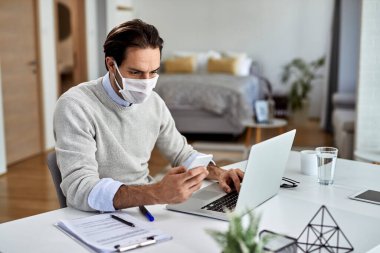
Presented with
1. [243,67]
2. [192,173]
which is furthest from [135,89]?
[243,67]

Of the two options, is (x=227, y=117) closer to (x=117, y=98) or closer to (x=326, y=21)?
(x=326, y=21)

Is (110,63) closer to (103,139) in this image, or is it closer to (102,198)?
(103,139)

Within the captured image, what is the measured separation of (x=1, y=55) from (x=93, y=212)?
138 inches

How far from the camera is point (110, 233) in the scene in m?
1.20

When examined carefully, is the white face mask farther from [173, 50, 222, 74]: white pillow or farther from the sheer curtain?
[173, 50, 222, 74]: white pillow

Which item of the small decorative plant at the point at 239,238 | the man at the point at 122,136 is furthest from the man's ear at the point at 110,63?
the small decorative plant at the point at 239,238

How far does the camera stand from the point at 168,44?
25.7 ft

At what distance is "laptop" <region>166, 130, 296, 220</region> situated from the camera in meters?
1.25

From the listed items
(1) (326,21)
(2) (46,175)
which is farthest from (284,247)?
(1) (326,21)

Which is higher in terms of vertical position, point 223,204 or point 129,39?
point 129,39

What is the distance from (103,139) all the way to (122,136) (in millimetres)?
81

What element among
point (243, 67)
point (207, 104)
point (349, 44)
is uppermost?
point (349, 44)

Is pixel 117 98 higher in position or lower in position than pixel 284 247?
higher

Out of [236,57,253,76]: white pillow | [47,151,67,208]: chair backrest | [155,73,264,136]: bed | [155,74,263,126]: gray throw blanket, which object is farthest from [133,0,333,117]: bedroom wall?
[47,151,67,208]: chair backrest
